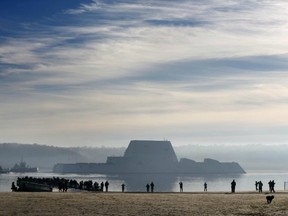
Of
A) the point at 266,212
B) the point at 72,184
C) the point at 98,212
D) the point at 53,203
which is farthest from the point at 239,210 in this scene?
the point at 72,184

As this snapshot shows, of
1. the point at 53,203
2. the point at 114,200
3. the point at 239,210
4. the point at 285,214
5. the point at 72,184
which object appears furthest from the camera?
the point at 72,184

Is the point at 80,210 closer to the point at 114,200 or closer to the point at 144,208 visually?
the point at 144,208

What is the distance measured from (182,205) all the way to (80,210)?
8831 millimetres

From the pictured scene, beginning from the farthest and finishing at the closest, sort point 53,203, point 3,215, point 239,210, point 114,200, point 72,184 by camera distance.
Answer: point 72,184
point 114,200
point 53,203
point 239,210
point 3,215

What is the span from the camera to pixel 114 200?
42.9 metres

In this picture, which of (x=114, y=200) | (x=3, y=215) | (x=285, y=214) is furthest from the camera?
(x=114, y=200)

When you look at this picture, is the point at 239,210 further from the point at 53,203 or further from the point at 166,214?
the point at 53,203

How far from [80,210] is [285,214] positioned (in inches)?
555

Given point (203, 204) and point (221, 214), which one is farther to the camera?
point (203, 204)

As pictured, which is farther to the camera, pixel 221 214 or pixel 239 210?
pixel 239 210

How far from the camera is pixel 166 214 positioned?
1330 inches

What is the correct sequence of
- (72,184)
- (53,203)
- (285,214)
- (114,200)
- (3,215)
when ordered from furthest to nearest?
(72,184), (114,200), (53,203), (285,214), (3,215)

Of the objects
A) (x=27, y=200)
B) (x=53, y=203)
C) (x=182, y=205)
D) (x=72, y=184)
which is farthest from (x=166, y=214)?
(x=72, y=184)

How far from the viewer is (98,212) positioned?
34000 mm
